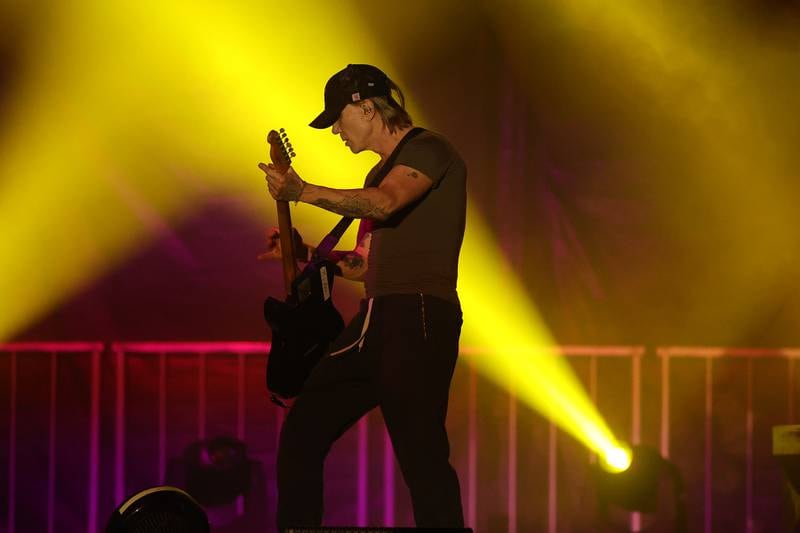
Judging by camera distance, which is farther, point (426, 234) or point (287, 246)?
point (287, 246)

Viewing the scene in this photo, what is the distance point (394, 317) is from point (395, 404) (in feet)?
0.83

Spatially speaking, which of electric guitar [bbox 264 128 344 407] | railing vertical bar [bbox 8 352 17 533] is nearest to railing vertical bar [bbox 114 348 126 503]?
railing vertical bar [bbox 8 352 17 533]

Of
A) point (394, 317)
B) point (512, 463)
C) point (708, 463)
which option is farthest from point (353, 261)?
point (708, 463)

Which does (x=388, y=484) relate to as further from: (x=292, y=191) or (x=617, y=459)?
(x=292, y=191)

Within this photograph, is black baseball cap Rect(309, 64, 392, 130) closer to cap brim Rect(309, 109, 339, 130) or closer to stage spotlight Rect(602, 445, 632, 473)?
cap brim Rect(309, 109, 339, 130)

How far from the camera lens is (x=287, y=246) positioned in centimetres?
375

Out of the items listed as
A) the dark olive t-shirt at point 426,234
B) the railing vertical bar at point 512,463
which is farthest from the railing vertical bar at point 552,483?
the dark olive t-shirt at point 426,234

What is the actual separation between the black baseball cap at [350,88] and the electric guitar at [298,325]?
164mm

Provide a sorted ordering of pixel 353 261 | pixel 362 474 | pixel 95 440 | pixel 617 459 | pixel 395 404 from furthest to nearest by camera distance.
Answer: pixel 362 474
pixel 95 440
pixel 617 459
pixel 353 261
pixel 395 404

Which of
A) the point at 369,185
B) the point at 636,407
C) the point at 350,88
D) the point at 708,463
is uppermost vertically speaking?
the point at 350,88

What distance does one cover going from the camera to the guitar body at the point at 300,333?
3.58 metres

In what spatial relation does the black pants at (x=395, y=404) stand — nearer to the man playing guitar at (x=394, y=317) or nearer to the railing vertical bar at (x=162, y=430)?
the man playing guitar at (x=394, y=317)

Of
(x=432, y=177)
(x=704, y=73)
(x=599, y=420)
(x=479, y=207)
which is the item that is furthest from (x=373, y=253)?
(x=704, y=73)

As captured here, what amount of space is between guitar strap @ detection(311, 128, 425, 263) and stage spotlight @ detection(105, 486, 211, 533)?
2.73 feet
